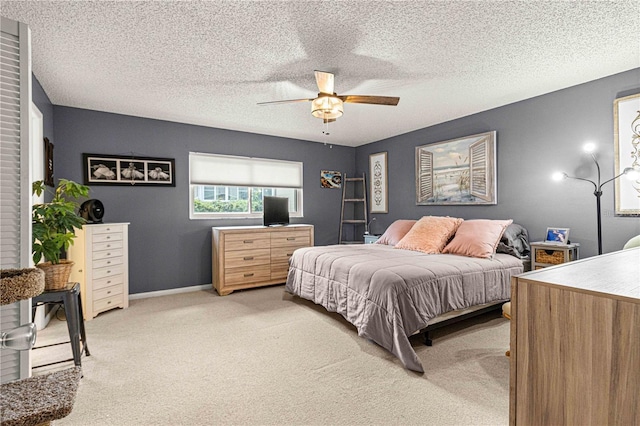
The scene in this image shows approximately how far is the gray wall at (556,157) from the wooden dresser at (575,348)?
265 cm

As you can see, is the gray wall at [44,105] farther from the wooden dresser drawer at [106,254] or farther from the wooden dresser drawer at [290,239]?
the wooden dresser drawer at [290,239]

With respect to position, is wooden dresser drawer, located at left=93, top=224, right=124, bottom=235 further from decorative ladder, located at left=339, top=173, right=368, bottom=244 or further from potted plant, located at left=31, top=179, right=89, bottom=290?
decorative ladder, located at left=339, top=173, right=368, bottom=244

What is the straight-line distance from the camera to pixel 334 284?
316cm

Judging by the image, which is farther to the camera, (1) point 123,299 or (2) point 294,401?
(1) point 123,299

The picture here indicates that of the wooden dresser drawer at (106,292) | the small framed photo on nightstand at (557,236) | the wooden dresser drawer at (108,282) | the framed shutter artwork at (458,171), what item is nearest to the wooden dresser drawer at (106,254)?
the wooden dresser drawer at (108,282)

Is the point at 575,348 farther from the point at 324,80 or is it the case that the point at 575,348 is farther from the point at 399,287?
the point at 324,80

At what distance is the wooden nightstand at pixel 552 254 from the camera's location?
313 cm

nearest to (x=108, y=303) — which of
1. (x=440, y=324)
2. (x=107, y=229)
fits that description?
(x=107, y=229)

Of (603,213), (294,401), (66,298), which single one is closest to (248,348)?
(294,401)

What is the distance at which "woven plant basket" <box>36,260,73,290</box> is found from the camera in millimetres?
2240

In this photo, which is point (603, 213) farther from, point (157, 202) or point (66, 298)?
point (157, 202)

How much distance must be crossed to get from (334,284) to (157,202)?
9.49 feet

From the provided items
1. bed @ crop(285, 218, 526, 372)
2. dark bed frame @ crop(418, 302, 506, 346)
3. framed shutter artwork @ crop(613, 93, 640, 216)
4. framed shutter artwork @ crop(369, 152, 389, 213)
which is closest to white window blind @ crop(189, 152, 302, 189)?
framed shutter artwork @ crop(369, 152, 389, 213)

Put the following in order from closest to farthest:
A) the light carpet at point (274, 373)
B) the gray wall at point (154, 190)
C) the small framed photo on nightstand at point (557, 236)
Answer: the light carpet at point (274, 373) → the small framed photo on nightstand at point (557, 236) → the gray wall at point (154, 190)
